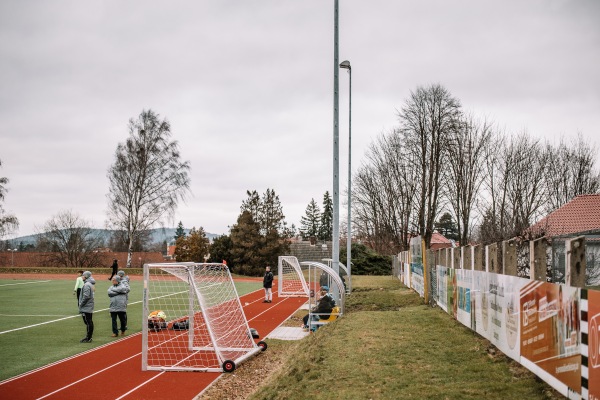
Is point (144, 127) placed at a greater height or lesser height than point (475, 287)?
greater

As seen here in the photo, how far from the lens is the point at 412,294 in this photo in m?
26.1

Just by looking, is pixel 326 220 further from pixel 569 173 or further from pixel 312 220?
pixel 569 173

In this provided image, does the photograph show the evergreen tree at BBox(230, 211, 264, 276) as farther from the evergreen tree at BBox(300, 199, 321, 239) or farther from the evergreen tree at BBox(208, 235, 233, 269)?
the evergreen tree at BBox(300, 199, 321, 239)

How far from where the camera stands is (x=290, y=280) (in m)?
33.8

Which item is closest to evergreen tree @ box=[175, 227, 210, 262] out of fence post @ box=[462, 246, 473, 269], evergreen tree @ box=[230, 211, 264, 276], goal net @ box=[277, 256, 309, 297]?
evergreen tree @ box=[230, 211, 264, 276]

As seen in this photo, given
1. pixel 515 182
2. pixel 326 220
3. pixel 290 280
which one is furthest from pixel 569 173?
pixel 326 220

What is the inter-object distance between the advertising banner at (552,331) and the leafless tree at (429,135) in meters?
35.7

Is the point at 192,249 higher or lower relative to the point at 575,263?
lower

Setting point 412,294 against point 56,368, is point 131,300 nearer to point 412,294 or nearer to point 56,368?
point 412,294

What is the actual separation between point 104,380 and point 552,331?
8440 mm

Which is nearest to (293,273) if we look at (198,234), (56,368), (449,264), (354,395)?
(449,264)

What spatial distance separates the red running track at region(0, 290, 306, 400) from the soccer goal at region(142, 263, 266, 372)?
0.35 metres

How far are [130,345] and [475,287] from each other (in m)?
9.18

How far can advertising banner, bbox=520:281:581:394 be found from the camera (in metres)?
6.37
